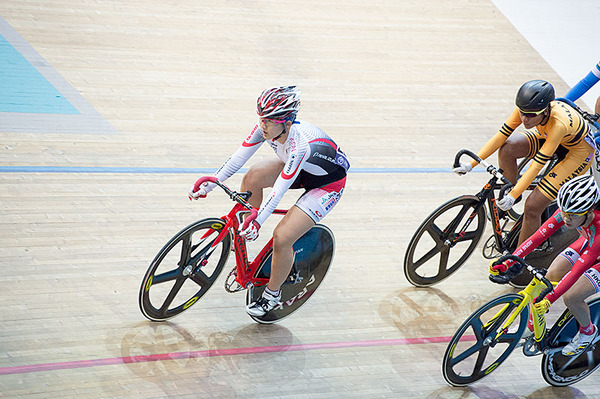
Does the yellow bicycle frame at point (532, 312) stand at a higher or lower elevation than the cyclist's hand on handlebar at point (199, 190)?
higher

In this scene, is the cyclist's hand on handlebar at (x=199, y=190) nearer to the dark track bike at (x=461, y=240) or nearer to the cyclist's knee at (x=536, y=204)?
the dark track bike at (x=461, y=240)

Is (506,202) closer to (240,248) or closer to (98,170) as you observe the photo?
(240,248)

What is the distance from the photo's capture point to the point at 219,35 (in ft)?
24.5

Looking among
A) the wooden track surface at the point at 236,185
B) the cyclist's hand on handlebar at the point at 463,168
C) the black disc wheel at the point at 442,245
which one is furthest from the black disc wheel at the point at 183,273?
the cyclist's hand on handlebar at the point at 463,168

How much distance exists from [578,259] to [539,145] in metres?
1.48

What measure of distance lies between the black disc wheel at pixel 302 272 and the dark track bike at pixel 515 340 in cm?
87

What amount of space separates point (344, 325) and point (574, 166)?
5.75 feet

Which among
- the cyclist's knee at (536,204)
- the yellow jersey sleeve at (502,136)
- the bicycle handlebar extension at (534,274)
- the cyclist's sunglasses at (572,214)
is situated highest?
the cyclist's sunglasses at (572,214)

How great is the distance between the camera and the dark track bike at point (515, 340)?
3.63m

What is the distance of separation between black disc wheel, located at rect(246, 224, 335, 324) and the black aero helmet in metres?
1.35

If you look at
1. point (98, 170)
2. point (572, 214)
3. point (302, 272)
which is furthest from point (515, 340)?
point (98, 170)

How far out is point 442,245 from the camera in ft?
15.3

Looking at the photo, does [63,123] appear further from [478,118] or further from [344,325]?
[478,118]

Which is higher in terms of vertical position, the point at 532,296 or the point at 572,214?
the point at 572,214
